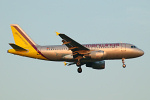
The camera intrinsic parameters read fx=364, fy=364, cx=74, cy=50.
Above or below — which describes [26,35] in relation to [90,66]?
above

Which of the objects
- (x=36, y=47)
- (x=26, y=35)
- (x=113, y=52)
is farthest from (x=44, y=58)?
(x=113, y=52)

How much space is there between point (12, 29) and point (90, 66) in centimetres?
1667

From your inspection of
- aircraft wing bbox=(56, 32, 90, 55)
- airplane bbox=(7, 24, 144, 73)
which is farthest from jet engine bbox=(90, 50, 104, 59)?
aircraft wing bbox=(56, 32, 90, 55)

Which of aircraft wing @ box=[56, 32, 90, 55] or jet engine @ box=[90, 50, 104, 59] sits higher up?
aircraft wing @ box=[56, 32, 90, 55]

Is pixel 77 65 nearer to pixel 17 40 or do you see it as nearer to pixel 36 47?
pixel 36 47

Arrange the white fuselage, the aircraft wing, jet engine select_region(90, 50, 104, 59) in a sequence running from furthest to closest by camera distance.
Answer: the white fuselage, jet engine select_region(90, 50, 104, 59), the aircraft wing

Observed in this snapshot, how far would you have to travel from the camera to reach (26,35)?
70125 millimetres

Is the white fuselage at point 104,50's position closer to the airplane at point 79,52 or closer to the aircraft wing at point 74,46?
the airplane at point 79,52

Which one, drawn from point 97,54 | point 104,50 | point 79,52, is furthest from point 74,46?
point 104,50

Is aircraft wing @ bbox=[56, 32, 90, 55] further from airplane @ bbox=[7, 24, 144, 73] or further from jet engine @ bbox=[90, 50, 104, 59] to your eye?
jet engine @ bbox=[90, 50, 104, 59]

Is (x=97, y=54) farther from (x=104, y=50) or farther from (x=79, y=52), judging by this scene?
(x=79, y=52)

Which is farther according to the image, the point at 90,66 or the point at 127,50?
the point at 90,66

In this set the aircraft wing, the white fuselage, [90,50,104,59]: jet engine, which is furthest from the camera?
the white fuselage

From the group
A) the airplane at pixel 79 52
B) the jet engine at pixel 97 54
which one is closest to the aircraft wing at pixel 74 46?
the airplane at pixel 79 52
